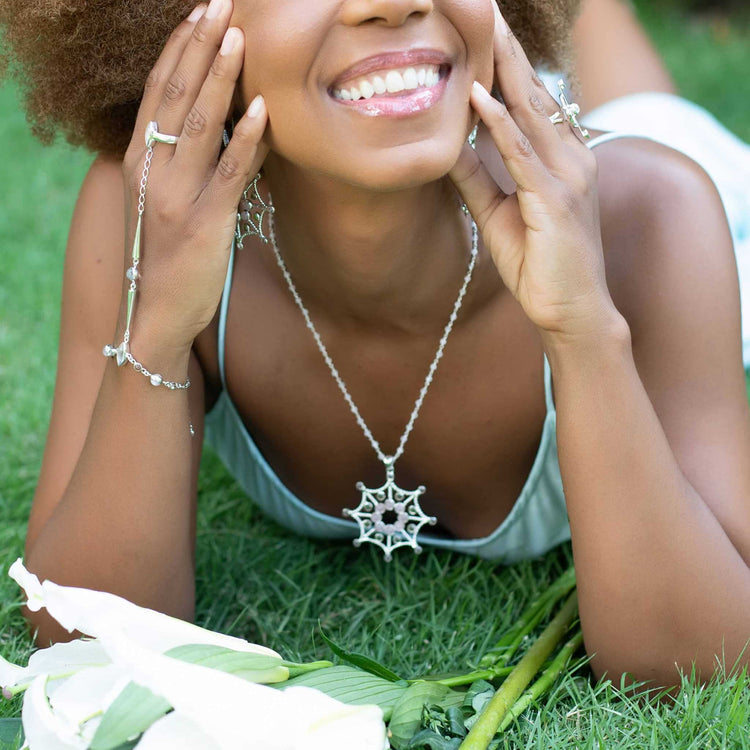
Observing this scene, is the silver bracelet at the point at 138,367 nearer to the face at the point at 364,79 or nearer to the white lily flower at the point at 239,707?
the face at the point at 364,79

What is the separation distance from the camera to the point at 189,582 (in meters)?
2.32

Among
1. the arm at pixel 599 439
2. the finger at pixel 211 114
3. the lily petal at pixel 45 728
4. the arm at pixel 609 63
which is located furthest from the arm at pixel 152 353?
the arm at pixel 609 63

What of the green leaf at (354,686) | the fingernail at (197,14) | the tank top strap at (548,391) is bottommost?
the tank top strap at (548,391)

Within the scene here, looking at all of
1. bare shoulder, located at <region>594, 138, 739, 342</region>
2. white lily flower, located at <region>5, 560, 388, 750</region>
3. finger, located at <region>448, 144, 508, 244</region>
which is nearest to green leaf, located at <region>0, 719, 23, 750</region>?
white lily flower, located at <region>5, 560, 388, 750</region>

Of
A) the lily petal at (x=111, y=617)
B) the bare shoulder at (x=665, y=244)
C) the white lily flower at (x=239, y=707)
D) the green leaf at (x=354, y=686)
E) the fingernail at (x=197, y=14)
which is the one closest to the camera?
the white lily flower at (x=239, y=707)

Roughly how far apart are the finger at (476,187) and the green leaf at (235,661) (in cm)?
96

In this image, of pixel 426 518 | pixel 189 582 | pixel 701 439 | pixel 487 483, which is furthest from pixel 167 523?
pixel 701 439

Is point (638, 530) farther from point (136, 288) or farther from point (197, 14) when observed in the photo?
point (197, 14)

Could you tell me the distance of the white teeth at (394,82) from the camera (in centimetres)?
187

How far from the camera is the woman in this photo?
6.30ft

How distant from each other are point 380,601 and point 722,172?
218 centimetres

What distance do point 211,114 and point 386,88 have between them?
12.5 inches

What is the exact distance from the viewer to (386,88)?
1872 millimetres

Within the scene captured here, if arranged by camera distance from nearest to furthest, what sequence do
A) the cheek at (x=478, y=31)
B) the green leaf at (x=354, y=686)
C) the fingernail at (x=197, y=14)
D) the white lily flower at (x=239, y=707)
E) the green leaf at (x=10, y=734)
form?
the white lily flower at (x=239, y=707) → the green leaf at (x=354, y=686) → the green leaf at (x=10, y=734) → the cheek at (x=478, y=31) → the fingernail at (x=197, y=14)
